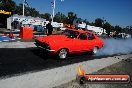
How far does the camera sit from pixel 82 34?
14.6 m

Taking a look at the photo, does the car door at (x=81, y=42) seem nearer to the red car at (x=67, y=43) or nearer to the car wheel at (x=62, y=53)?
the red car at (x=67, y=43)

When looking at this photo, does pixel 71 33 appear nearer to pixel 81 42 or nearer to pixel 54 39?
pixel 81 42

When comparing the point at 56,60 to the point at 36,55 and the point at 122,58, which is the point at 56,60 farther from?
the point at 122,58

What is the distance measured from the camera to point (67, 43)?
43.7 feet

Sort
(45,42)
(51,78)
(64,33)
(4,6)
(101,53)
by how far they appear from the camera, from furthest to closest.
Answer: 1. (4,6)
2. (101,53)
3. (64,33)
4. (45,42)
5. (51,78)

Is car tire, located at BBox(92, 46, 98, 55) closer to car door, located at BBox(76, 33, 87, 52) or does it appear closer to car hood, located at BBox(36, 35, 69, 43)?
car door, located at BBox(76, 33, 87, 52)

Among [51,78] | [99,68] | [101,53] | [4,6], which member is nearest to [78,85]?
[51,78]

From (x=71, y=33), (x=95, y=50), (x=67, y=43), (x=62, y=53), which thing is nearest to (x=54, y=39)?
(x=67, y=43)

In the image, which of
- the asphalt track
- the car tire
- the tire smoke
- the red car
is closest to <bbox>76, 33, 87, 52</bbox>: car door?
the red car

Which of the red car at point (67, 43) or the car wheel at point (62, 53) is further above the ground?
the red car at point (67, 43)

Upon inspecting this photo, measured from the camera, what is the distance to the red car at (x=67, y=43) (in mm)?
12680

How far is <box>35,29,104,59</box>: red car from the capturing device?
1268cm

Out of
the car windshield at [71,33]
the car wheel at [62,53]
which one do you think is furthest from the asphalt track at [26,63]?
the car windshield at [71,33]

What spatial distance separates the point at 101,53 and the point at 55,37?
17.9 ft
